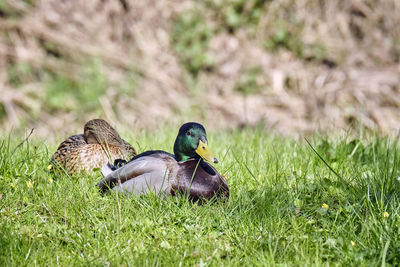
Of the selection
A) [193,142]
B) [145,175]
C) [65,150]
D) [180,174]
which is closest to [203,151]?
[193,142]

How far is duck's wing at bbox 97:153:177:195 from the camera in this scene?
323cm

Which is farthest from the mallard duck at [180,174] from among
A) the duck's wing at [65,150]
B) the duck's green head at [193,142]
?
the duck's wing at [65,150]

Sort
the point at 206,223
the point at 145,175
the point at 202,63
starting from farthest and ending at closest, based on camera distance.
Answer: the point at 202,63 < the point at 145,175 < the point at 206,223

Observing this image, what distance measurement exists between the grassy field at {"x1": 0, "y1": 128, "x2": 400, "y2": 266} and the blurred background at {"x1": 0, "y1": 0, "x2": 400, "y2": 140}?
12.4ft

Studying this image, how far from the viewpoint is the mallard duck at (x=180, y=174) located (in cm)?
322

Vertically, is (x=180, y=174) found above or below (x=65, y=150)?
below

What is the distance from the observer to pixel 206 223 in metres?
2.99

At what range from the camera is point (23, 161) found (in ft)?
11.9

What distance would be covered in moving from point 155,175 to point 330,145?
1802 millimetres

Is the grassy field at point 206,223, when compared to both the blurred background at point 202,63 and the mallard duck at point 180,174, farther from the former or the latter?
the blurred background at point 202,63

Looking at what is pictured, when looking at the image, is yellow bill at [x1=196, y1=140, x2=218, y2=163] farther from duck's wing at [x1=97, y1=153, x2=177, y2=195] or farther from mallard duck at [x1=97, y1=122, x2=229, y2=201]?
duck's wing at [x1=97, y1=153, x2=177, y2=195]

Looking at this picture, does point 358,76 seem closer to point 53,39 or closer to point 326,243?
point 53,39

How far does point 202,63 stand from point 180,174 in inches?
227

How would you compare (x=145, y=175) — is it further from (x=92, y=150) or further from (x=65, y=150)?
(x=65, y=150)
